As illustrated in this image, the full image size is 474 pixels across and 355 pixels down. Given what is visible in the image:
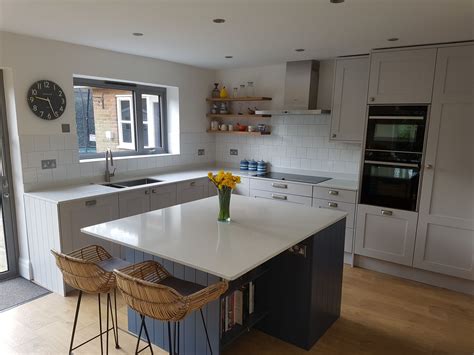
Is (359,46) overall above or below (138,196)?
above

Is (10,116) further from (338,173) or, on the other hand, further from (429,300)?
(429,300)

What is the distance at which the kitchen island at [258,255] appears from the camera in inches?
76.4

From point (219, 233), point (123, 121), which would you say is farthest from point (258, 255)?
point (123, 121)

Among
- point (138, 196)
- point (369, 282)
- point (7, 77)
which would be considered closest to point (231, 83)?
point (138, 196)

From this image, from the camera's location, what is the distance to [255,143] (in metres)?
4.98

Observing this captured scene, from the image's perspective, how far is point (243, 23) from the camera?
2.65m

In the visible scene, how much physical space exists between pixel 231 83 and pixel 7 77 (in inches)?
112

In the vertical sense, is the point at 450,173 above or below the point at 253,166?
above

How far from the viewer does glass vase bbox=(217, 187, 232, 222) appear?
92.8 inches

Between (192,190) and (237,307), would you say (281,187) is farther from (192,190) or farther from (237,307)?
(237,307)

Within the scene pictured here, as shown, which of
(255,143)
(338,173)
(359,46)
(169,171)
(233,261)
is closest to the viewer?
(233,261)

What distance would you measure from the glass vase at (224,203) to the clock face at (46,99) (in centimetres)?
206

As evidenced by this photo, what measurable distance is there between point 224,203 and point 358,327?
148 centimetres

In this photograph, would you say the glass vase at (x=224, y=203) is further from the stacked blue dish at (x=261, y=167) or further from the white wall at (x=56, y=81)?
the stacked blue dish at (x=261, y=167)
